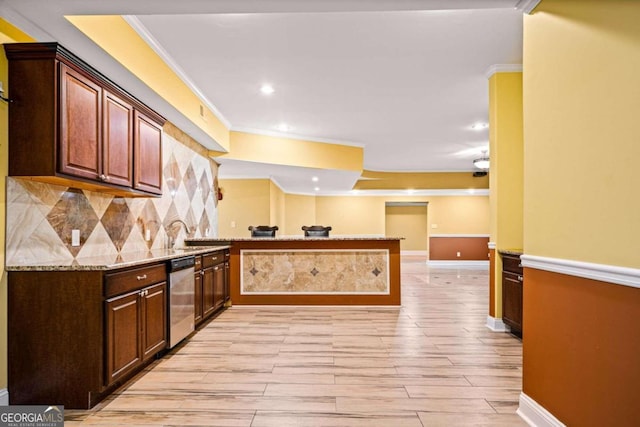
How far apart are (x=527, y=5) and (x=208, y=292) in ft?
13.1

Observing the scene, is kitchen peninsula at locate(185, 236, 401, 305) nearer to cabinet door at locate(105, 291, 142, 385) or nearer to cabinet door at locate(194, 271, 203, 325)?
cabinet door at locate(194, 271, 203, 325)

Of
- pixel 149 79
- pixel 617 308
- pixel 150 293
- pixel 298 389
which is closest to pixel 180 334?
pixel 150 293

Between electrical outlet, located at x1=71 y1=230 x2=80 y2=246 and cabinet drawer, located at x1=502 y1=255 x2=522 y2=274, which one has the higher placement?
electrical outlet, located at x1=71 y1=230 x2=80 y2=246

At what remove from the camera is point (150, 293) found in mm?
2932

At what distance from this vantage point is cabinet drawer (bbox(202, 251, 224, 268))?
4.29 metres

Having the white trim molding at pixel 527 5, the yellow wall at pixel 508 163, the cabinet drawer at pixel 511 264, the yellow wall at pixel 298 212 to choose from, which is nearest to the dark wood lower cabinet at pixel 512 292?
the cabinet drawer at pixel 511 264

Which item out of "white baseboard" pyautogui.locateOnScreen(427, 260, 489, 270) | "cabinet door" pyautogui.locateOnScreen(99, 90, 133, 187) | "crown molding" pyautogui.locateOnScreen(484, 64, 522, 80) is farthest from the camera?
"white baseboard" pyautogui.locateOnScreen(427, 260, 489, 270)

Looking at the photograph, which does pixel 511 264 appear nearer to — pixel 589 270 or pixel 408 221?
pixel 589 270

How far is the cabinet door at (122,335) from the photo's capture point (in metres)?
2.40

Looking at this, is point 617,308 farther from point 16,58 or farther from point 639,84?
point 16,58

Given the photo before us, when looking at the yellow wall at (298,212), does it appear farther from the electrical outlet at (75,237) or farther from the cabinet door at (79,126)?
the cabinet door at (79,126)

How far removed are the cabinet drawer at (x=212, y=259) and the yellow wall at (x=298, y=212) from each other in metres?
6.74

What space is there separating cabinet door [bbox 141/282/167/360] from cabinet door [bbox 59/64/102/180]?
996 mm

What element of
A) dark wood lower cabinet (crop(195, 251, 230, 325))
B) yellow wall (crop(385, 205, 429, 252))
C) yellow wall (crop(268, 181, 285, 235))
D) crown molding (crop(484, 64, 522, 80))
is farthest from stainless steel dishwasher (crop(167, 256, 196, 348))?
yellow wall (crop(385, 205, 429, 252))
